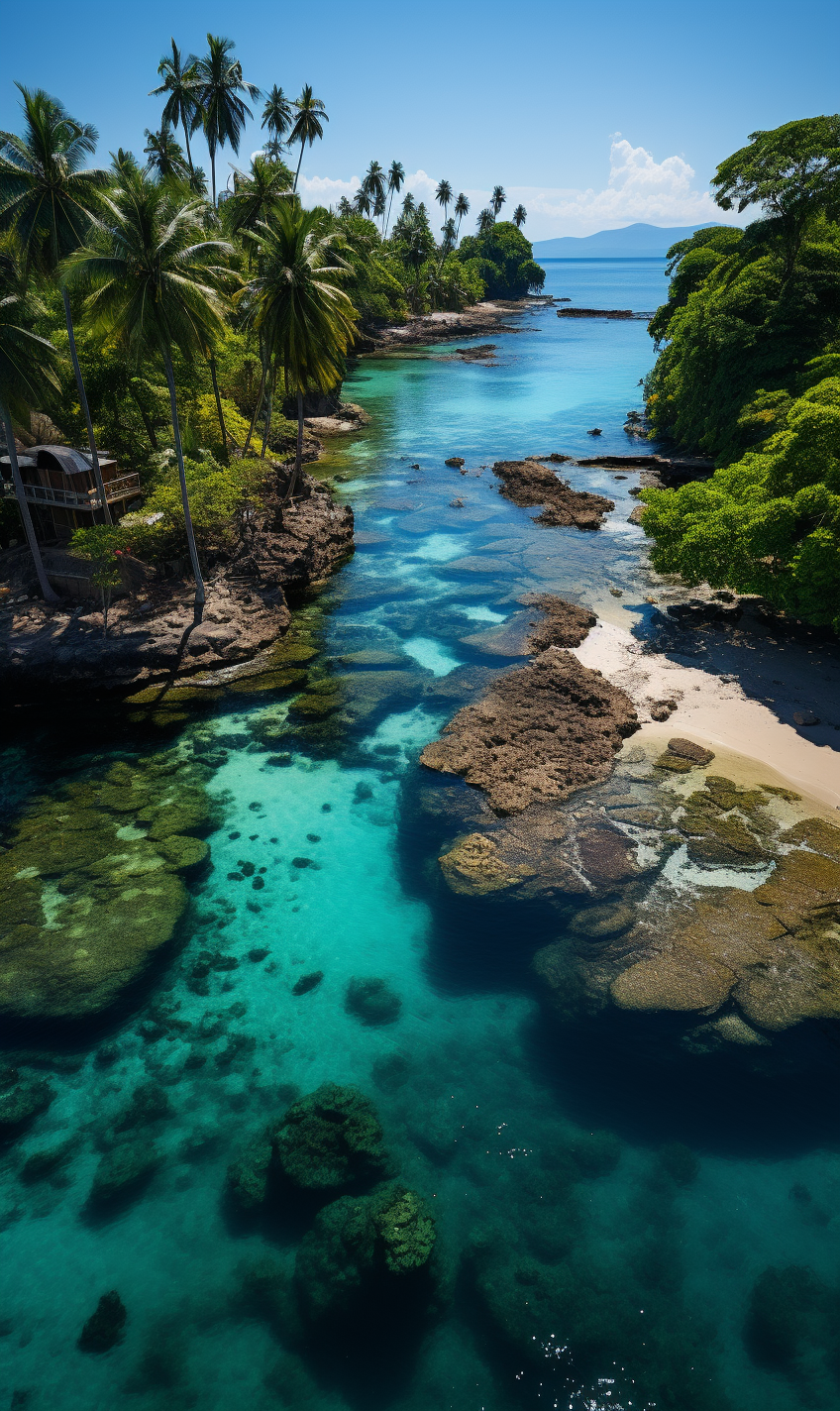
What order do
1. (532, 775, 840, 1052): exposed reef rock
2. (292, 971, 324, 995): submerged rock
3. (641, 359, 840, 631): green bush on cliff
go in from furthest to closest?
1. (641, 359, 840, 631): green bush on cliff
2. (292, 971, 324, 995): submerged rock
3. (532, 775, 840, 1052): exposed reef rock

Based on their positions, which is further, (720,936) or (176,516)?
(176,516)

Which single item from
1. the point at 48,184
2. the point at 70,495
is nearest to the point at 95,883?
the point at 70,495

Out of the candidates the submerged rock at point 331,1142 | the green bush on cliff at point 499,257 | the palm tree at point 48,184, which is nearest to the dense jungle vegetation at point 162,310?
the palm tree at point 48,184

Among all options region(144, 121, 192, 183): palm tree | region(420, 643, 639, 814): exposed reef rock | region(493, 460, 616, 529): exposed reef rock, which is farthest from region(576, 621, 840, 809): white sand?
region(144, 121, 192, 183): palm tree

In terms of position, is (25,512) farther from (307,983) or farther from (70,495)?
(307,983)

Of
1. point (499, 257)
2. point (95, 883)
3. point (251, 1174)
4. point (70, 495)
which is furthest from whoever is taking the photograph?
point (499, 257)

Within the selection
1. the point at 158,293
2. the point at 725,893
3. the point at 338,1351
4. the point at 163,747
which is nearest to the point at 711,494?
the point at 725,893

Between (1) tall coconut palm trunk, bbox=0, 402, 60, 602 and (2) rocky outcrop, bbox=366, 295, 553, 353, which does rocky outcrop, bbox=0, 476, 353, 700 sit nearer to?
(1) tall coconut palm trunk, bbox=0, 402, 60, 602
